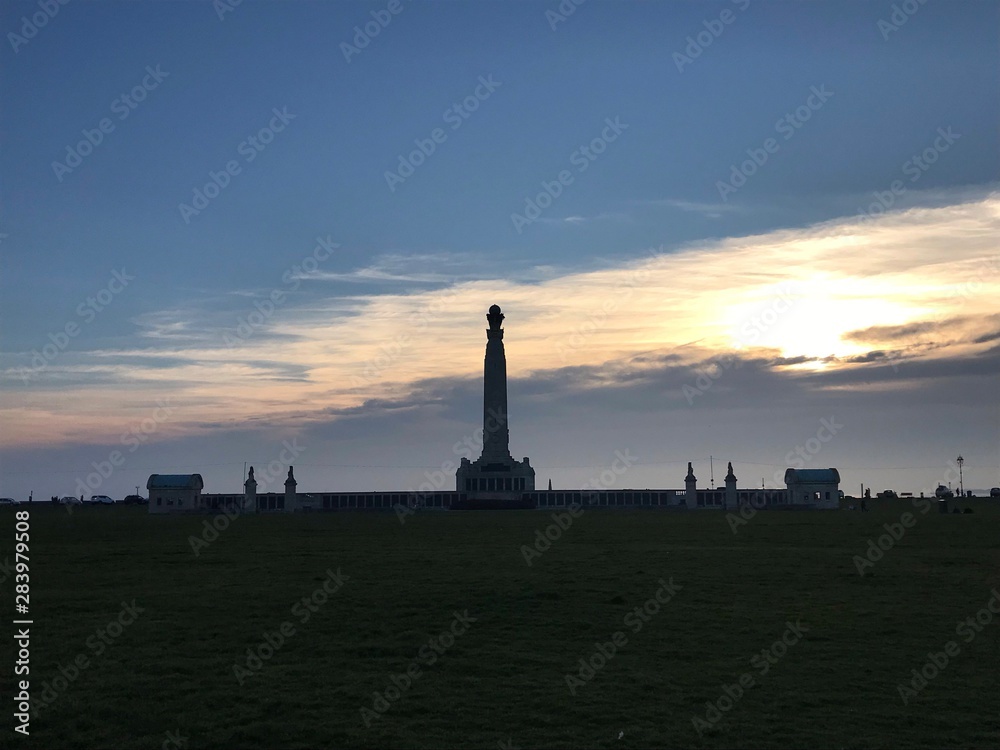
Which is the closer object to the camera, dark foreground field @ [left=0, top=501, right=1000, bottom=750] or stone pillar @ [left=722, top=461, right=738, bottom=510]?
dark foreground field @ [left=0, top=501, right=1000, bottom=750]

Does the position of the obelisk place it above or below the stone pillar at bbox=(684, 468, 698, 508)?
above

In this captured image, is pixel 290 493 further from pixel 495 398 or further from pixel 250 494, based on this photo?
pixel 495 398

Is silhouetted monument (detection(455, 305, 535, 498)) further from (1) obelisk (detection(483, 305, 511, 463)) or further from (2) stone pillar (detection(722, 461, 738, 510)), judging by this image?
(2) stone pillar (detection(722, 461, 738, 510))

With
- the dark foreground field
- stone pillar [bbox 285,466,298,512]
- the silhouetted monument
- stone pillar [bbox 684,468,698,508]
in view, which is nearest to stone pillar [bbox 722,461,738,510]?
stone pillar [bbox 684,468,698,508]

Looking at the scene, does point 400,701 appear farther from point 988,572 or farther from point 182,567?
point 988,572

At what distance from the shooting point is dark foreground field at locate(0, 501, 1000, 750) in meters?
17.0

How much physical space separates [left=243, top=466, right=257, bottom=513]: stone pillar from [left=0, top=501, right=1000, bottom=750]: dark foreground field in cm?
8809

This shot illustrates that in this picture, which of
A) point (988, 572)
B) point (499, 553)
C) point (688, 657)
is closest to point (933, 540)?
point (988, 572)

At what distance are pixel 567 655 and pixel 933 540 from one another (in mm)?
39239

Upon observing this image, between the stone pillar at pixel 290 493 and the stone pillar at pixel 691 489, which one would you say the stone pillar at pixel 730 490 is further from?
the stone pillar at pixel 290 493

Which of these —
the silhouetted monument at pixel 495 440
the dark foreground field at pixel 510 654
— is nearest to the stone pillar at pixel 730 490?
the silhouetted monument at pixel 495 440

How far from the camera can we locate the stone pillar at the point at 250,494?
127750mm

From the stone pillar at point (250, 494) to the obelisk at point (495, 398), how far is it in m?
29.6

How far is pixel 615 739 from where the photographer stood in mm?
16469
